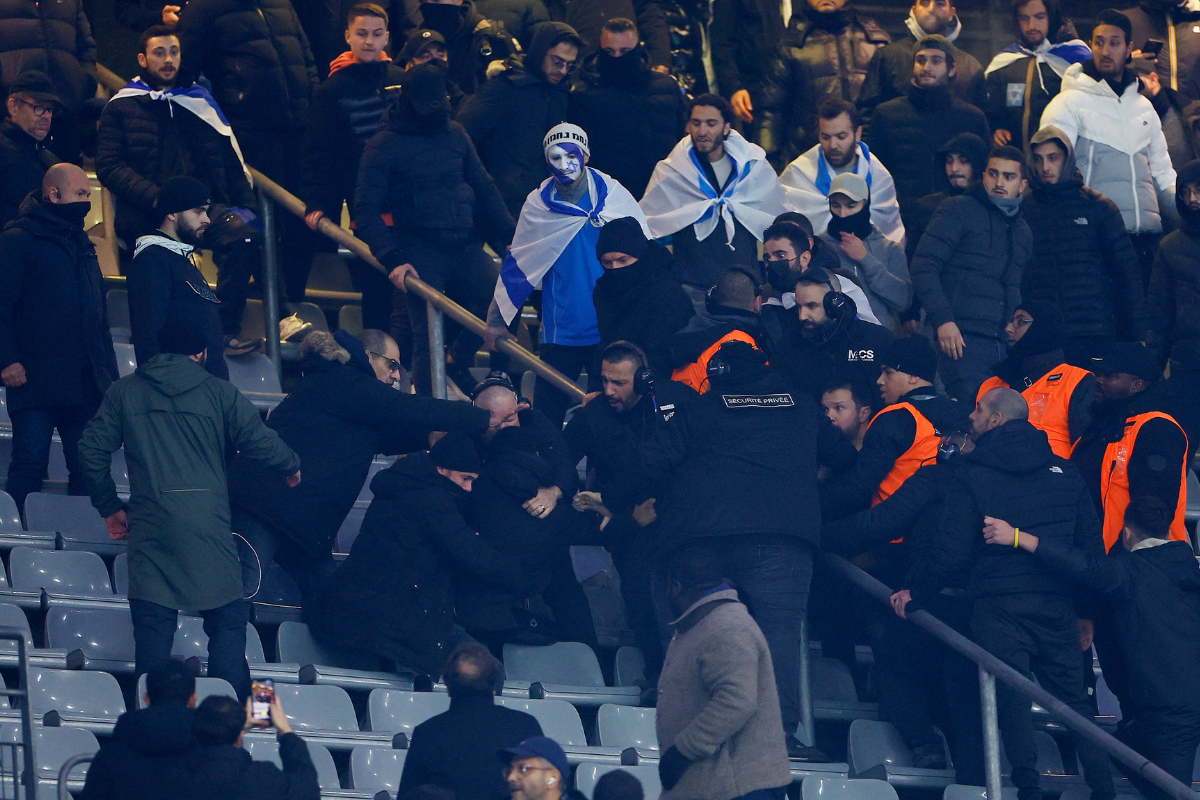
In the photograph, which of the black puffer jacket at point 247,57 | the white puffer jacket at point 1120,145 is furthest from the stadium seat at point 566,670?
the white puffer jacket at point 1120,145

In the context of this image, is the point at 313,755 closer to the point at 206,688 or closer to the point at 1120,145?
the point at 206,688

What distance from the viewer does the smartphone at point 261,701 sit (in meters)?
5.05

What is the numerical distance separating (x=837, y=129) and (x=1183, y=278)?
1.86m

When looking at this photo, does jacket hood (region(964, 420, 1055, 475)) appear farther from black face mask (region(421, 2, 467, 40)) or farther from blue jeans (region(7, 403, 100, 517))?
black face mask (region(421, 2, 467, 40))

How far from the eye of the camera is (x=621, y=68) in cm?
945

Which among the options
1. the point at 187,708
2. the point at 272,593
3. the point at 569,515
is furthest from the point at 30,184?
the point at 187,708

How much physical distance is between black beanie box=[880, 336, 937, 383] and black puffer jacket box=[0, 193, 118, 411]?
328cm

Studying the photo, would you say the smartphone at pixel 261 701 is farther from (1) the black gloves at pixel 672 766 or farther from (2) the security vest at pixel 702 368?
(2) the security vest at pixel 702 368

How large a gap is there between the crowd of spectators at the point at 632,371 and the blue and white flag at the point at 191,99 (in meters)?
0.04

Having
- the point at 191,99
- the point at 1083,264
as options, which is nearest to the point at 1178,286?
the point at 1083,264

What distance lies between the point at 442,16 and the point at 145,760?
A: 6.08 meters

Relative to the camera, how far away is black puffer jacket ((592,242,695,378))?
7.69 meters

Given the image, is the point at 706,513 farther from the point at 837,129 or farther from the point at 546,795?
the point at 837,129

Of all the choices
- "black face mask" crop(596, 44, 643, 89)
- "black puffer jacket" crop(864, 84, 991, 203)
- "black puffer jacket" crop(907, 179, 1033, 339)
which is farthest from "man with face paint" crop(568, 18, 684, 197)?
"black puffer jacket" crop(907, 179, 1033, 339)
